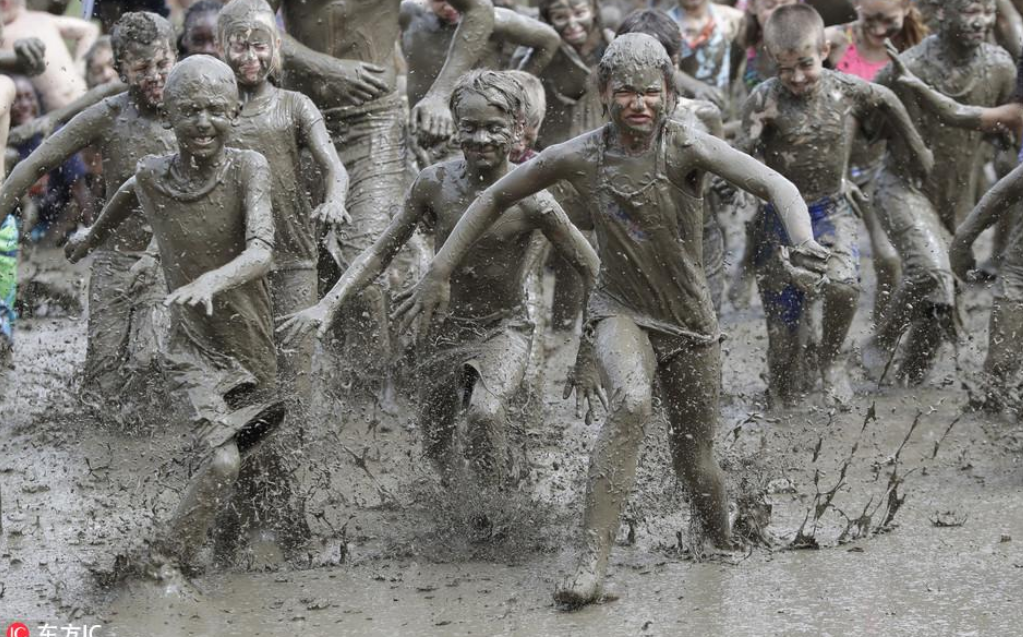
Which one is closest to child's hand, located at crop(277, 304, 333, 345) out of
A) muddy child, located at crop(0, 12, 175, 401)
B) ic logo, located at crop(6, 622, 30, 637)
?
ic logo, located at crop(6, 622, 30, 637)

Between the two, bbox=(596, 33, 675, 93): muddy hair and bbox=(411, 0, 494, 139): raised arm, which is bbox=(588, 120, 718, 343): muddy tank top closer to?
bbox=(596, 33, 675, 93): muddy hair

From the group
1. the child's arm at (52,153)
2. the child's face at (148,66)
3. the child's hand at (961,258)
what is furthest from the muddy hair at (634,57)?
the child's arm at (52,153)

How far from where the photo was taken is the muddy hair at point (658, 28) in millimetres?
8633

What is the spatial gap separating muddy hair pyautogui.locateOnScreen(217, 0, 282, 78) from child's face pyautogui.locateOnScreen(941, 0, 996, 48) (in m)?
3.64

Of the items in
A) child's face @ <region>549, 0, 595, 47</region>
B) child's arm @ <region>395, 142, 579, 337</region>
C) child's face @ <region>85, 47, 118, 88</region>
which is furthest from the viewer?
child's face @ <region>85, 47, 118, 88</region>

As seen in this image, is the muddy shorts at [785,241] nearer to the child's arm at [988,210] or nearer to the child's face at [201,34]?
the child's arm at [988,210]

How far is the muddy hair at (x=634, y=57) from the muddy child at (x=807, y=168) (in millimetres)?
2707

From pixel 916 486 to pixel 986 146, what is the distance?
158 inches

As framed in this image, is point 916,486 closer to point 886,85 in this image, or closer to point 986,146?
point 886,85

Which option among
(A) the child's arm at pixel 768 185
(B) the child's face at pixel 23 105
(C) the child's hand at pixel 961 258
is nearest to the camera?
(A) the child's arm at pixel 768 185

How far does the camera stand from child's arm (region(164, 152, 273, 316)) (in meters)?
5.70

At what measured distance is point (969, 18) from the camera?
29.6ft

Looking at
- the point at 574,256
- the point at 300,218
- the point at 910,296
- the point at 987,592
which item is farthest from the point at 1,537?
the point at 910,296

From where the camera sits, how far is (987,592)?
A: 5.73 m
